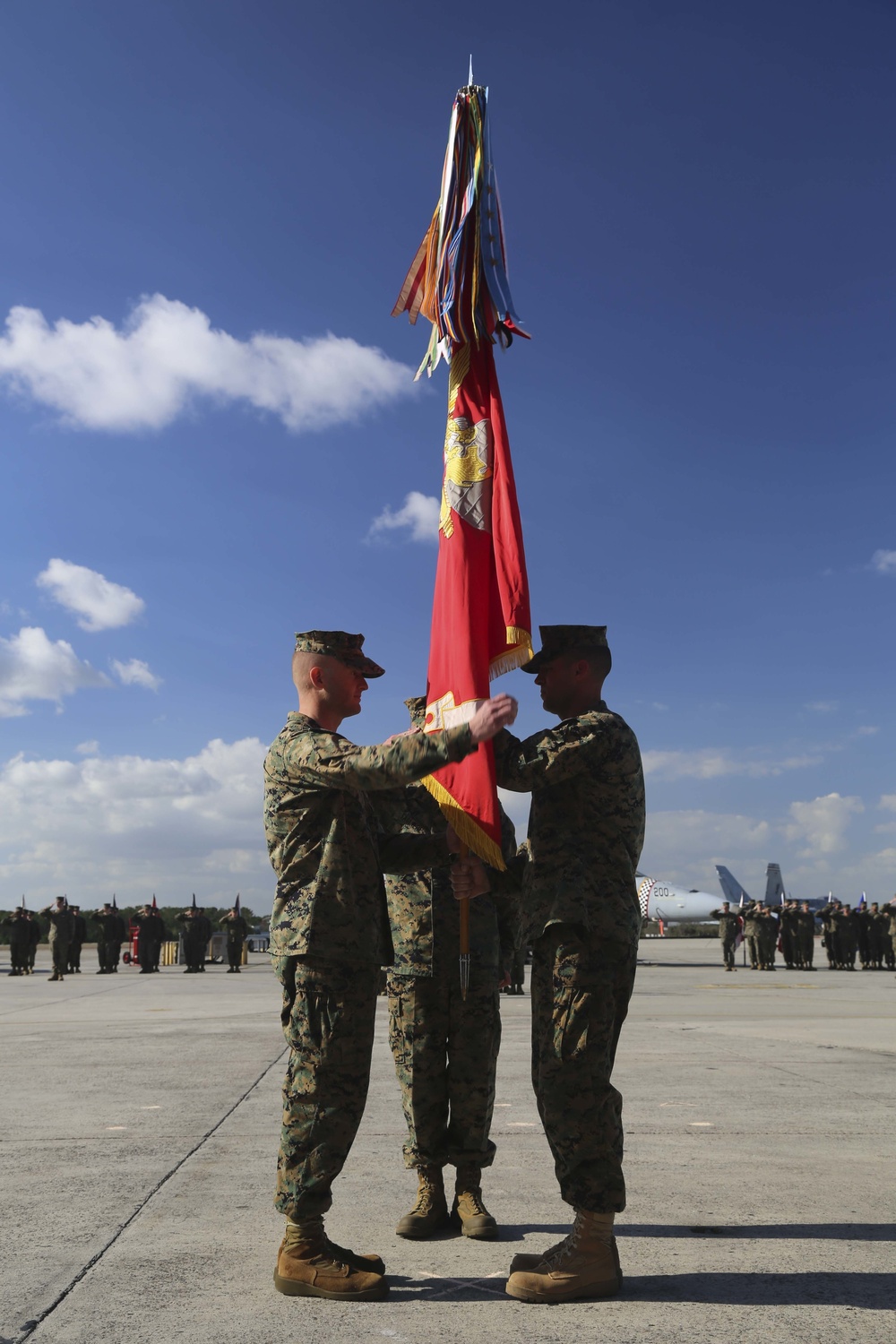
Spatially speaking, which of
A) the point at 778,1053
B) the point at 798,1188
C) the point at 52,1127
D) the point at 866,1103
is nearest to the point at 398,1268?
the point at 798,1188

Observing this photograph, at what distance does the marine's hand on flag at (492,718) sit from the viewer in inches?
122

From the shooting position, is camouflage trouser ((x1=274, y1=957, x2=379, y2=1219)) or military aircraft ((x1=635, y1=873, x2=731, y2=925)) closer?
camouflage trouser ((x1=274, y1=957, x2=379, y2=1219))

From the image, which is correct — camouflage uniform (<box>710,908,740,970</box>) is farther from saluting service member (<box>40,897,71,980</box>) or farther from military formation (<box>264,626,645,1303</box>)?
military formation (<box>264,626,645,1303</box>)

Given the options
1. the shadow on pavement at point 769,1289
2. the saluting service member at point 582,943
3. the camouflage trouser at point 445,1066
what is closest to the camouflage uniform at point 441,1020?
the camouflage trouser at point 445,1066

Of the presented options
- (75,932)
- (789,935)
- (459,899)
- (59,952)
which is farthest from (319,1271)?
(789,935)

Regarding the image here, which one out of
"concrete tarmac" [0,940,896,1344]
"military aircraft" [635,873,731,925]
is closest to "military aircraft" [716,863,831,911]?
"military aircraft" [635,873,731,925]

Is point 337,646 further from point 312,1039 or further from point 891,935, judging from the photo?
point 891,935

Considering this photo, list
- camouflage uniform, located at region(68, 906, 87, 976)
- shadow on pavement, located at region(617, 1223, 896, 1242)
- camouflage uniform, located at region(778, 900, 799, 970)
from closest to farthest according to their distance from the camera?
shadow on pavement, located at region(617, 1223, 896, 1242), camouflage uniform, located at region(68, 906, 87, 976), camouflage uniform, located at region(778, 900, 799, 970)

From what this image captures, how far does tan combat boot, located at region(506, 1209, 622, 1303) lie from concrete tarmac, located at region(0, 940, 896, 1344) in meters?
0.04

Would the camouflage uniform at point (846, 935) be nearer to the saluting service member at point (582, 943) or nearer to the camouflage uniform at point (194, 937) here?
the camouflage uniform at point (194, 937)

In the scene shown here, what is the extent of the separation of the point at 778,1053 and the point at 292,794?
7.08 m

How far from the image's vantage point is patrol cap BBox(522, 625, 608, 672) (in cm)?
378

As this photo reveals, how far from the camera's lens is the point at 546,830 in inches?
143

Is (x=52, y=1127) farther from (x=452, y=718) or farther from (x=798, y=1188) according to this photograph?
(x=798, y=1188)
